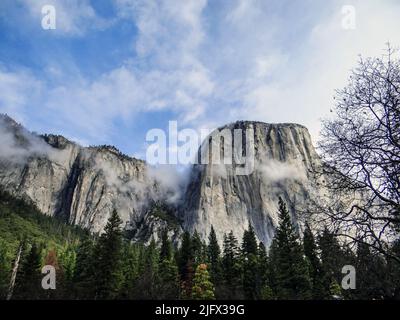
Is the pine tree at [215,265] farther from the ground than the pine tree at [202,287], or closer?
farther from the ground

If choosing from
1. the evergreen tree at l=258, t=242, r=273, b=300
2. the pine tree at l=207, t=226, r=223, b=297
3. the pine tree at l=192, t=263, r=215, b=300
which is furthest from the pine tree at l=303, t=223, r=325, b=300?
the pine tree at l=192, t=263, r=215, b=300

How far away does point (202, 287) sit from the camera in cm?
4056

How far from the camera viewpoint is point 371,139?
859 centimetres

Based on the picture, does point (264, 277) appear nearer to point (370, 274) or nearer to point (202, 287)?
point (202, 287)

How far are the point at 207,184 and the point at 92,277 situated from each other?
115 meters

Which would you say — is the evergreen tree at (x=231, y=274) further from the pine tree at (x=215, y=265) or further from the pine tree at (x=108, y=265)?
the pine tree at (x=108, y=265)

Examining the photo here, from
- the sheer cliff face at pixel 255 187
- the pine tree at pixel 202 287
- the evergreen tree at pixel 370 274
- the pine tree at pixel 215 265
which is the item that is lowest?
the evergreen tree at pixel 370 274

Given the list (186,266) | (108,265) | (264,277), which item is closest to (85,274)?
(108,265)

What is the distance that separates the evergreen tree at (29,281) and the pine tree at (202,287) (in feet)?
55.9

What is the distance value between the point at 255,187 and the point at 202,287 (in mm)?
108692

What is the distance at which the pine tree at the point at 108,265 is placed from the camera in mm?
34156

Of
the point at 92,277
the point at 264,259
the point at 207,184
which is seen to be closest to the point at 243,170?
the point at 207,184

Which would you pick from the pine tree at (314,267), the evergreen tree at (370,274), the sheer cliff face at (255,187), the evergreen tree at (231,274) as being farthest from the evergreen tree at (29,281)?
the sheer cliff face at (255,187)

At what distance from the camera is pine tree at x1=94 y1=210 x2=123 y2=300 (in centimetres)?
3416
